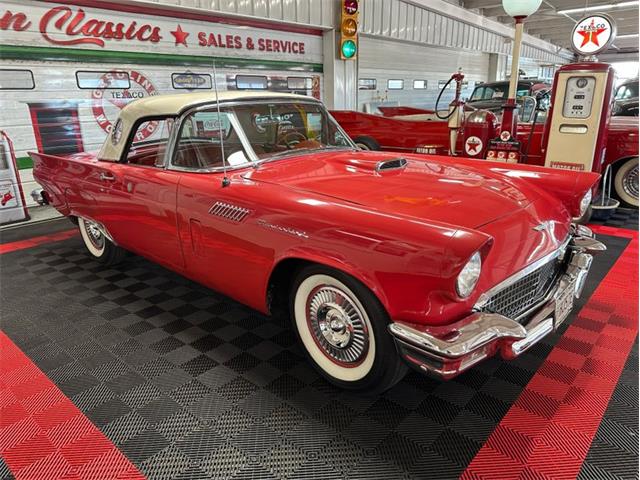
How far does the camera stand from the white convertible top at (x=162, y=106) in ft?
8.76

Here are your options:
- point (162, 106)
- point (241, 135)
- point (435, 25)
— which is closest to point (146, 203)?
point (162, 106)

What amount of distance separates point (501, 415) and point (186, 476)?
52.4 inches

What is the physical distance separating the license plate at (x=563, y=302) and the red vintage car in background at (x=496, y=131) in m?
3.39

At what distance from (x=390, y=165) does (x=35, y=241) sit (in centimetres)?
404

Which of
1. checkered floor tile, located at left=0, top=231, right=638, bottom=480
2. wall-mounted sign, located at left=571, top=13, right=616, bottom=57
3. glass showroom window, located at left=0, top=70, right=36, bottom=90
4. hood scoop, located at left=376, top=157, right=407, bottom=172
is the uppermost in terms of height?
wall-mounted sign, located at left=571, top=13, right=616, bottom=57

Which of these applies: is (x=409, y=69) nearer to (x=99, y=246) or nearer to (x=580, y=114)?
(x=580, y=114)

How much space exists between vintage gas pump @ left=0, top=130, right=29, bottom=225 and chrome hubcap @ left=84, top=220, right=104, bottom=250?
2.43m

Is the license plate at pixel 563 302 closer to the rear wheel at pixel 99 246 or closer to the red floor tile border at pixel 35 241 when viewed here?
the rear wheel at pixel 99 246

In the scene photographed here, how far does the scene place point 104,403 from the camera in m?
2.03

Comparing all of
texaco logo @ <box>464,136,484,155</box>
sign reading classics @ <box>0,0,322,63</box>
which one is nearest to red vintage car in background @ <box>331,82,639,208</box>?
texaco logo @ <box>464,136,484,155</box>

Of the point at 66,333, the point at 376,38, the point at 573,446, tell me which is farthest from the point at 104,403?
the point at 376,38

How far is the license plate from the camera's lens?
78.4 inches

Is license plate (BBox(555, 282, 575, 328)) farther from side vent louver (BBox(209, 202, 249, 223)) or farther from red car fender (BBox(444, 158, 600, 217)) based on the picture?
side vent louver (BBox(209, 202, 249, 223))

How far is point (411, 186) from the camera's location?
2.19 metres
